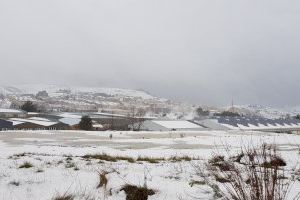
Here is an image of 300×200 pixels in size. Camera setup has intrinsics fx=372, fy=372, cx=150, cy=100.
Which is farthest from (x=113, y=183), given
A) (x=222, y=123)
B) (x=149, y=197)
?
(x=222, y=123)

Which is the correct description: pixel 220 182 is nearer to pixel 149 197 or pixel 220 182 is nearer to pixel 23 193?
pixel 149 197

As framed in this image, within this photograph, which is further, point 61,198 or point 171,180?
point 171,180

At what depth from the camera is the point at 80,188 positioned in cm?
646

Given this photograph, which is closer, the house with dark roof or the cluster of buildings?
the house with dark roof

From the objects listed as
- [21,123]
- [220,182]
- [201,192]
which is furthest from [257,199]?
[21,123]

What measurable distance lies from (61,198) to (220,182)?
278 cm

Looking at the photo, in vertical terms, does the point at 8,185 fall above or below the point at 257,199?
below

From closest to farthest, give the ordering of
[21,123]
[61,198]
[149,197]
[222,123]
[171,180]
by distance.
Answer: [61,198] → [149,197] → [171,180] → [21,123] → [222,123]

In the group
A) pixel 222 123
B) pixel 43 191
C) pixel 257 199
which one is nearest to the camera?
pixel 257 199

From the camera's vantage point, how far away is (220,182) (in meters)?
6.58

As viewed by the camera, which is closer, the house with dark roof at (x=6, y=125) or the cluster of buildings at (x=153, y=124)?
the house with dark roof at (x=6, y=125)

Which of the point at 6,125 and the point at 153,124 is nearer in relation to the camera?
the point at 6,125

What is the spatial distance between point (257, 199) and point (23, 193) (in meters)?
3.95

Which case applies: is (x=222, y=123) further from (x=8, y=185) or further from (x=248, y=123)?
(x=8, y=185)
